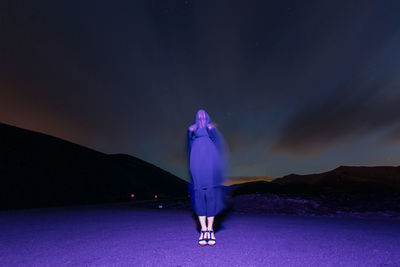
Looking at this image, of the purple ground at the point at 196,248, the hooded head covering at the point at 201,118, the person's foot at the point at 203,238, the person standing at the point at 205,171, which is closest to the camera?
the purple ground at the point at 196,248

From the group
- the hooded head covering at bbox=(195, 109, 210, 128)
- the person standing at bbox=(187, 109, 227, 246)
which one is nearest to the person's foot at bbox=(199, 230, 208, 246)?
the person standing at bbox=(187, 109, 227, 246)

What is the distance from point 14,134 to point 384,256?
35.6 meters

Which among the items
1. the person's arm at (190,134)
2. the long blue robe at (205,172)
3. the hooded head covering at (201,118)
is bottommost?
the long blue robe at (205,172)

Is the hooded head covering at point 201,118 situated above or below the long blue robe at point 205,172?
above

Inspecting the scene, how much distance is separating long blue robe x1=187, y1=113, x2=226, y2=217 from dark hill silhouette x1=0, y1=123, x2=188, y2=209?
16843mm

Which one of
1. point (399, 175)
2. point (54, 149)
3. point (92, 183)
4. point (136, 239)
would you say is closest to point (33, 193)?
point (92, 183)

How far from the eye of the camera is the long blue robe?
4465 mm

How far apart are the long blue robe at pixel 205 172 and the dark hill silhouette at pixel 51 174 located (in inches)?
663

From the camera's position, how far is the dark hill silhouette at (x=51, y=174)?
63.4 ft

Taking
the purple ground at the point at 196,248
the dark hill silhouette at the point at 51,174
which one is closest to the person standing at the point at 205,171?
the purple ground at the point at 196,248

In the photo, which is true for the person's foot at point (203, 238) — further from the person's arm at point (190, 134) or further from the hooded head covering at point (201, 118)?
the hooded head covering at point (201, 118)

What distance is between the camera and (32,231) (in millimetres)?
5445

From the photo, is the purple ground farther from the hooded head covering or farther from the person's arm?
the hooded head covering

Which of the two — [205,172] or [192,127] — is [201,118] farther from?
[205,172]
